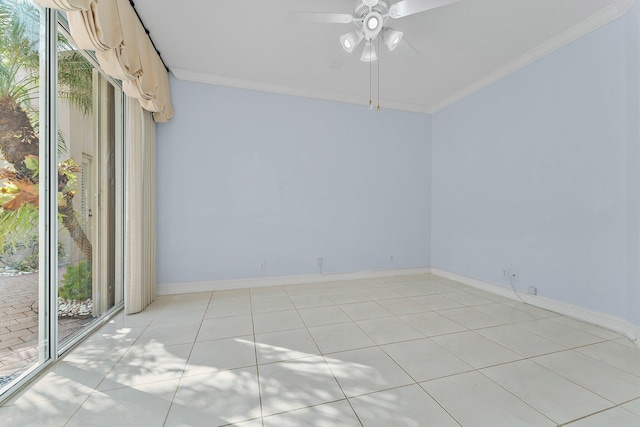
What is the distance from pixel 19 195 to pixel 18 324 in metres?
0.78

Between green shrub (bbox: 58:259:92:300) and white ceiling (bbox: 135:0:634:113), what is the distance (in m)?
2.28

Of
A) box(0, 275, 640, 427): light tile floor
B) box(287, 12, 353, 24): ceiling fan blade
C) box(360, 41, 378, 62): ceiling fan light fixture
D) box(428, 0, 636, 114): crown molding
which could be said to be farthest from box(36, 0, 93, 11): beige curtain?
box(428, 0, 636, 114): crown molding

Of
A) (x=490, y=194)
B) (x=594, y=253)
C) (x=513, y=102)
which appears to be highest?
(x=513, y=102)

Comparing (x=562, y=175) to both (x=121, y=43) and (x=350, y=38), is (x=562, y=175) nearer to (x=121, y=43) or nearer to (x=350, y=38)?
(x=350, y=38)

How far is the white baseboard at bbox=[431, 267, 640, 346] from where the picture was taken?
2.24 m

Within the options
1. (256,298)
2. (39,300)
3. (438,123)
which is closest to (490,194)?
(438,123)

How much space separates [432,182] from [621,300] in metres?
2.68

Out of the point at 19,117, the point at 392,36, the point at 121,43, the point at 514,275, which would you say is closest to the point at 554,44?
the point at 392,36

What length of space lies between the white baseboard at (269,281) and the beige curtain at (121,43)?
2.16 metres

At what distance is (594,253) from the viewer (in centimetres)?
Answer: 252

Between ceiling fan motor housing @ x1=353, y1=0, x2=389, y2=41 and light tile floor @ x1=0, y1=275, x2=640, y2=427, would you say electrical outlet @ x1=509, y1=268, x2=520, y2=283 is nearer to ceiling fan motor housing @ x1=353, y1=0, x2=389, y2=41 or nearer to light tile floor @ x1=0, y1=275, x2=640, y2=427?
light tile floor @ x1=0, y1=275, x2=640, y2=427

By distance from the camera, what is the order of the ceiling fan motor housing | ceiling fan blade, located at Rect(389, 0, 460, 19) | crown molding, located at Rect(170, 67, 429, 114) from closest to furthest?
ceiling fan blade, located at Rect(389, 0, 460, 19) < the ceiling fan motor housing < crown molding, located at Rect(170, 67, 429, 114)

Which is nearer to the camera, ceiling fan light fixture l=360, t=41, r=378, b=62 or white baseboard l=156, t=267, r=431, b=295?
ceiling fan light fixture l=360, t=41, r=378, b=62

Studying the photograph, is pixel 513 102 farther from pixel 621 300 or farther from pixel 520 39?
pixel 621 300
